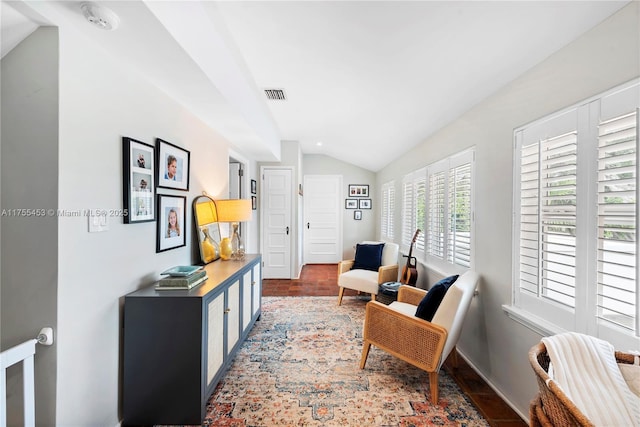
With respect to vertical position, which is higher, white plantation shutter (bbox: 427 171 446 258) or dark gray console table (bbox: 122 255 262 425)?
white plantation shutter (bbox: 427 171 446 258)

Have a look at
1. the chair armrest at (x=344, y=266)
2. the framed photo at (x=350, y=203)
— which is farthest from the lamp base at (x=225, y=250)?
the framed photo at (x=350, y=203)

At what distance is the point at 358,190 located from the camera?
6430 millimetres

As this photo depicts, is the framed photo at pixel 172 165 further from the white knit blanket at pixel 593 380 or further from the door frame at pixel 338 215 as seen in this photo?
the door frame at pixel 338 215

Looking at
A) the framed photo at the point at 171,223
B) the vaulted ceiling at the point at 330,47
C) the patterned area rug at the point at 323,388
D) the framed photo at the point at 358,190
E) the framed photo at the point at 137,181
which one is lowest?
the patterned area rug at the point at 323,388

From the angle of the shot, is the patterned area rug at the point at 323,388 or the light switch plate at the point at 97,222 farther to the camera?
the patterned area rug at the point at 323,388

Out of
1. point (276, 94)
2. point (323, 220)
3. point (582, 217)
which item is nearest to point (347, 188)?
point (323, 220)

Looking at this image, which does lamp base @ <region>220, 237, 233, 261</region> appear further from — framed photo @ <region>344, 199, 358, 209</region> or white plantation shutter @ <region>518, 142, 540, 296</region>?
framed photo @ <region>344, 199, 358, 209</region>

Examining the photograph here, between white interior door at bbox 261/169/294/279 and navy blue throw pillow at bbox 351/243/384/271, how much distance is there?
1528 millimetres

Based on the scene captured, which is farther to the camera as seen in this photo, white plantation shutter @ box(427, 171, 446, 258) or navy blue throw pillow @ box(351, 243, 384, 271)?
navy blue throw pillow @ box(351, 243, 384, 271)

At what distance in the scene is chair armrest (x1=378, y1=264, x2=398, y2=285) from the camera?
3389 millimetres

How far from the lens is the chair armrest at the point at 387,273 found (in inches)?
133

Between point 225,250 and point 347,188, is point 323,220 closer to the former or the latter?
point 347,188

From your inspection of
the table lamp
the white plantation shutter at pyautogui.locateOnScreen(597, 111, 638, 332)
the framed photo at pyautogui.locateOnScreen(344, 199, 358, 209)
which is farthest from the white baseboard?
the framed photo at pyautogui.locateOnScreen(344, 199, 358, 209)

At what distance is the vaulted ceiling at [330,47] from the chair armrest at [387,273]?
1.79 m
